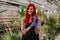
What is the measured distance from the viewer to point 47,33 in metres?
8.00

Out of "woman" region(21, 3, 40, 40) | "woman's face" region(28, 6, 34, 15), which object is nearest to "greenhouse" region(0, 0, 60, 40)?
"woman" region(21, 3, 40, 40)

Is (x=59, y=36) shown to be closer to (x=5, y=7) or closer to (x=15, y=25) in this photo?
(x=15, y=25)

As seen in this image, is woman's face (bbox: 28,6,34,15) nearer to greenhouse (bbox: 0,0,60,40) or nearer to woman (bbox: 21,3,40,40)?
woman (bbox: 21,3,40,40)

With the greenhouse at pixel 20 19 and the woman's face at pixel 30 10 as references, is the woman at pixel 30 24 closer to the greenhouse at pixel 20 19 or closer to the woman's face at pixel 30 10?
the woman's face at pixel 30 10

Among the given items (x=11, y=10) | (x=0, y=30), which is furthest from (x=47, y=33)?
(x=11, y=10)

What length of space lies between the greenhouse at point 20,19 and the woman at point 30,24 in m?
1.19

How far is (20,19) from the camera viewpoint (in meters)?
8.26

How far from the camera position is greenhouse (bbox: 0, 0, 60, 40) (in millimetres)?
7746

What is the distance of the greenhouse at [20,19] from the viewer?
7746 millimetres

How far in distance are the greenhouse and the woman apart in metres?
1.19

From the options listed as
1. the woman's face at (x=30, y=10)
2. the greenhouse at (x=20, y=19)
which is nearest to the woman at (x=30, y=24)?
the woman's face at (x=30, y=10)

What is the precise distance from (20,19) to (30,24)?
2596mm

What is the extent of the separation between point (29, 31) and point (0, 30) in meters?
2.84

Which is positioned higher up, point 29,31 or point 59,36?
point 29,31
